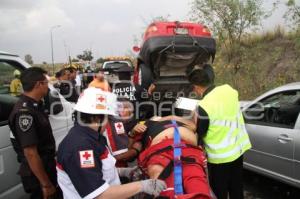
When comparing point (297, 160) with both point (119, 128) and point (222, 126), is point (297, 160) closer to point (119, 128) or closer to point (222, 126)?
point (222, 126)

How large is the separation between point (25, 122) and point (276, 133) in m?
3.10

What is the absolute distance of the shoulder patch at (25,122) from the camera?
2913 millimetres

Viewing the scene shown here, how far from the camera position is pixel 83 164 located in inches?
81.0

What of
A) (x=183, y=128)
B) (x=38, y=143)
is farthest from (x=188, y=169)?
(x=38, y=143)

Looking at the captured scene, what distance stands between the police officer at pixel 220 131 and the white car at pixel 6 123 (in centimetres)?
161

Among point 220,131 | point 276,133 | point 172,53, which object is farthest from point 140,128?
point 172,53

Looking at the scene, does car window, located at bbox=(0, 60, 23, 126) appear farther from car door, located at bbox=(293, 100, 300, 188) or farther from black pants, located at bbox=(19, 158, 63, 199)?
car door, located at bbox=(293, 100, 300, 188)

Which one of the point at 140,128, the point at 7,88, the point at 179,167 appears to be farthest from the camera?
the point at 7,88

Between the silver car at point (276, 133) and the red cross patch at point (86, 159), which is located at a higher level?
the red cross patch at point (86, 159)

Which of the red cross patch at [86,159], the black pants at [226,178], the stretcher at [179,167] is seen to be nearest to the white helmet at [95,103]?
the red cross patch at [86,159]

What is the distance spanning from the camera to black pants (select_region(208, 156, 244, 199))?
12.1 feet

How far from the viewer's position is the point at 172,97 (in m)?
6.59

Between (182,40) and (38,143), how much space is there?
3.03m

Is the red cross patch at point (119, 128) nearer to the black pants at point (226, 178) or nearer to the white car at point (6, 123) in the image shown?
the white car at point (6, 123)
